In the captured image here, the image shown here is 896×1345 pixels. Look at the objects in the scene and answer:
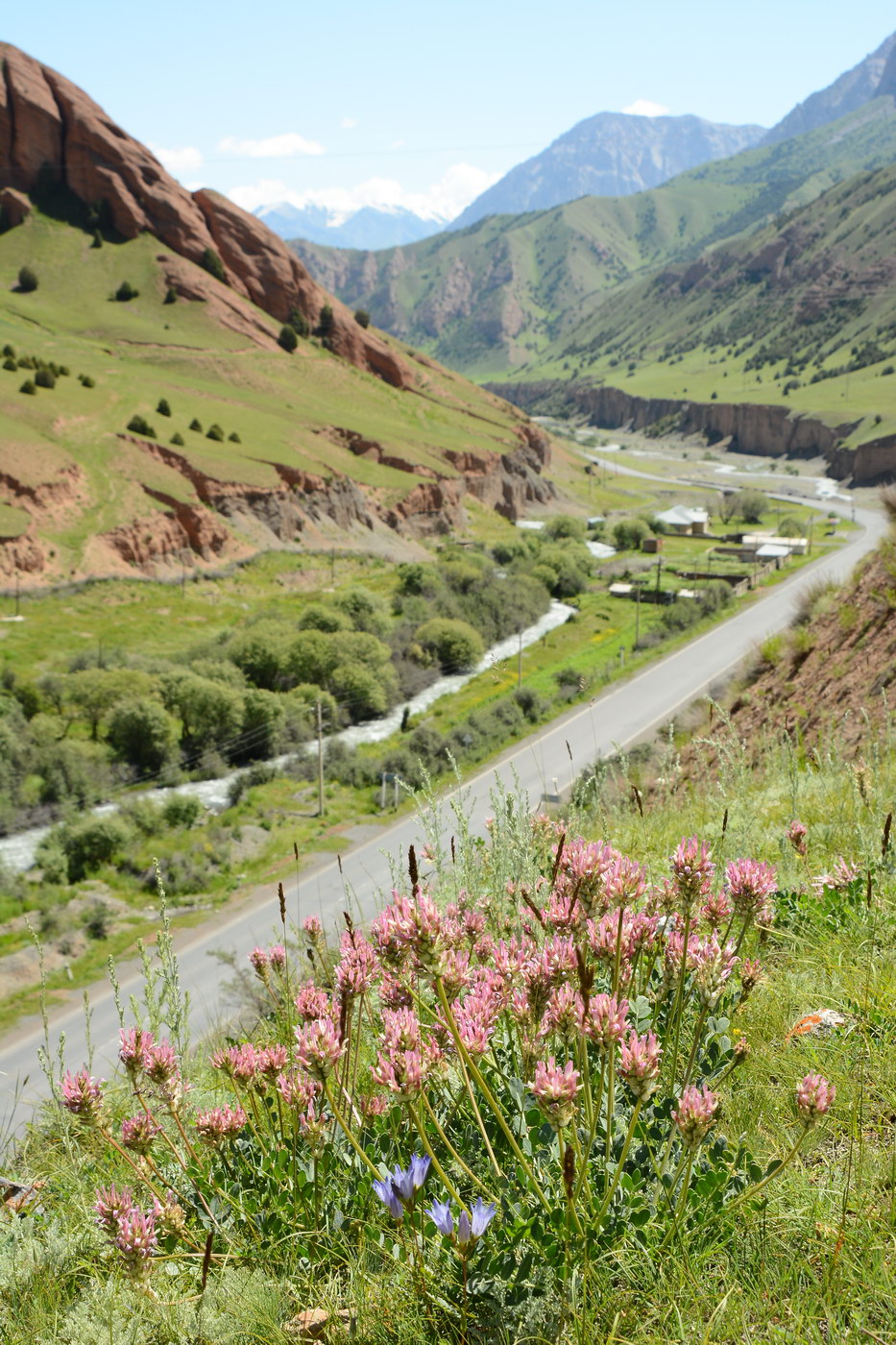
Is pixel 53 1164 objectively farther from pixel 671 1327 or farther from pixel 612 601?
pixel 612 601

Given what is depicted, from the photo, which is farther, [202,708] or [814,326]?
[814,326]

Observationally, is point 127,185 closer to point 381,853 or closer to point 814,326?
point 381,853

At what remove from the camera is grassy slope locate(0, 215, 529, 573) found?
161ft

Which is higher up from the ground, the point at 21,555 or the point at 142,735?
the point at 21,555

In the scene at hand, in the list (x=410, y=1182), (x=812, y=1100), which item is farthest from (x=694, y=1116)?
(x=410, y=1182)

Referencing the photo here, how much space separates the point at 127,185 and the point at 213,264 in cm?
1210

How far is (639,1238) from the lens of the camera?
7.18 ft

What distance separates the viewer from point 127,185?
8581cm

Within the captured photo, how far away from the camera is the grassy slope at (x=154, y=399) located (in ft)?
161

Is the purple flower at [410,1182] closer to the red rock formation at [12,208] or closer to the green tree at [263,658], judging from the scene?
the green tree at [263,658]

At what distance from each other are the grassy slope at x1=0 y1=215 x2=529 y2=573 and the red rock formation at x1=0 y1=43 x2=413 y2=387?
4077mm

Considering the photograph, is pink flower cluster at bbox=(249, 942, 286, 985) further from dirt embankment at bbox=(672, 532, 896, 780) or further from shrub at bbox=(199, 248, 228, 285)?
shrub at bbox=(199, 248, 228, 285)

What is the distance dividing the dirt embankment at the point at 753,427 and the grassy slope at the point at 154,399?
1964 inches

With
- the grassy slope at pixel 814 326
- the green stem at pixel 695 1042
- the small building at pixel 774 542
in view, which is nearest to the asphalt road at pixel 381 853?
the green stem at pixel 695 1042
